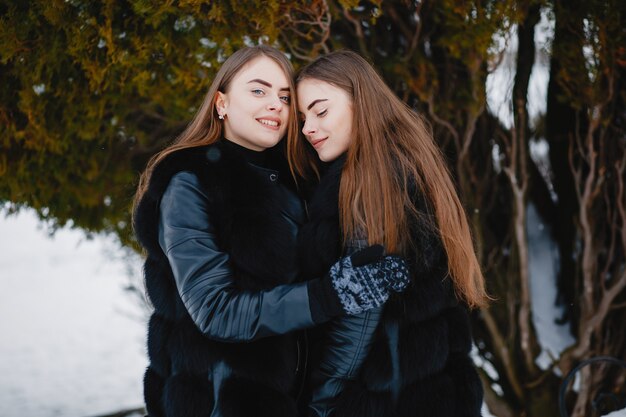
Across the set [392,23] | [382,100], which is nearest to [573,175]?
[392,23]

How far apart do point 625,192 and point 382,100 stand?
2494mm

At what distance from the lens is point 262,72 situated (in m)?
2.40

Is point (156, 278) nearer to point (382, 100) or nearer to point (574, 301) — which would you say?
point (382, 100)

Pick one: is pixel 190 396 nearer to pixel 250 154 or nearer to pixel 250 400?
pixel 250 400

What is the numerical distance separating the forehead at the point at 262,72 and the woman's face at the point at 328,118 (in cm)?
13

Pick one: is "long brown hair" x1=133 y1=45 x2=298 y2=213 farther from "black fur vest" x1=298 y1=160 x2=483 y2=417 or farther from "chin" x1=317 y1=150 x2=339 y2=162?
"black fur vest" x1=298 y1=160 x2=483 y2=417

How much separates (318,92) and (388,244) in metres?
0.73

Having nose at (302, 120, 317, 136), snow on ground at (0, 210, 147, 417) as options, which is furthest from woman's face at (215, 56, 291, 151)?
snow on ground at (0, 210, 147, 417)

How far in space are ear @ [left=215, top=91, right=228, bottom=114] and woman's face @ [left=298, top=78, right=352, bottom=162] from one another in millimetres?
350

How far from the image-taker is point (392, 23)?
13.7 feet

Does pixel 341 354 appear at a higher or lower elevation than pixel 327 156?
lower

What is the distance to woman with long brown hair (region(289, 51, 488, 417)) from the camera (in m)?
2.04

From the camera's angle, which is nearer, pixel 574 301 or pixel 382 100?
pixel 382 100

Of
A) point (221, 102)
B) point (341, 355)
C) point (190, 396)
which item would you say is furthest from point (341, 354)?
point (221, 102)
